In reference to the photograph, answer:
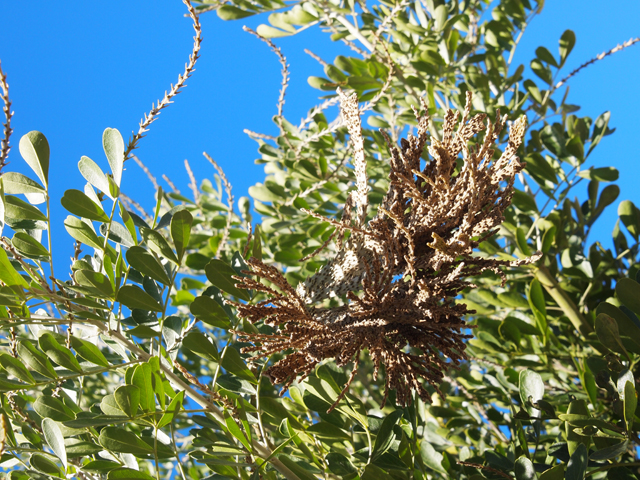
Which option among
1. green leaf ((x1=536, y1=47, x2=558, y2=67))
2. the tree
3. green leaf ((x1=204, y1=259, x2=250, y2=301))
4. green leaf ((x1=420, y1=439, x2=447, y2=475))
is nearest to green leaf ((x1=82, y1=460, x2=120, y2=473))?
the tree

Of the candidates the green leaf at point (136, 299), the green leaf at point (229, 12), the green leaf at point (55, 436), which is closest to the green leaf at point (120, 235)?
the green leaf at point (136, 299)

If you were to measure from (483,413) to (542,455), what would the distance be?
0.81ft

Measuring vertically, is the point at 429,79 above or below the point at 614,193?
above

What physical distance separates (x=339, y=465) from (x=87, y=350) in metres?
0.50

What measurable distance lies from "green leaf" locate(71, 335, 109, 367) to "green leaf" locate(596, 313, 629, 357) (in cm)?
88

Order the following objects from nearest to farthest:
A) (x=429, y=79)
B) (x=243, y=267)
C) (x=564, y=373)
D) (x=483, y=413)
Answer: (x=243, y=267), (x=483, y=413), (x=564, y=373), (x=429, y=79)

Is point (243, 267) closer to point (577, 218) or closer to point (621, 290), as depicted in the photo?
point (621, 290)

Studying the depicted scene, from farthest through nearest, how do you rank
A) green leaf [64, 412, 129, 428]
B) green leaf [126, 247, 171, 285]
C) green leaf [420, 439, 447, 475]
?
green leaf [420, 439, 447, 475], green leaf [126, 247, 171, 285], green leaf [64, 412, 129, 428]

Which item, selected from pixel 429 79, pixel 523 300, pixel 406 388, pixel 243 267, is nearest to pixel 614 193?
pixel 523 300

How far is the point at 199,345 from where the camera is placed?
2.87 ft

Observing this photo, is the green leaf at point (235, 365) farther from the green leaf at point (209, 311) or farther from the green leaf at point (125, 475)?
the green leaf at point (125, 475)

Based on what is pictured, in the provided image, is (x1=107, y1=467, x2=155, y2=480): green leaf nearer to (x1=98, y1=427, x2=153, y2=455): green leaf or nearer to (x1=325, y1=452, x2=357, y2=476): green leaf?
(x1=98, y1=427, x2=153, y2=455): green leaf

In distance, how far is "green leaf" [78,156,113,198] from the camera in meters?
0.90

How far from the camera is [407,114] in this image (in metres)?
1.82
